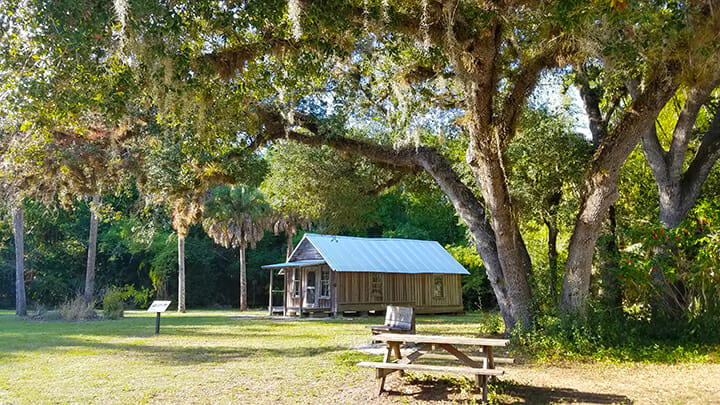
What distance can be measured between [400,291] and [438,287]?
2.22m

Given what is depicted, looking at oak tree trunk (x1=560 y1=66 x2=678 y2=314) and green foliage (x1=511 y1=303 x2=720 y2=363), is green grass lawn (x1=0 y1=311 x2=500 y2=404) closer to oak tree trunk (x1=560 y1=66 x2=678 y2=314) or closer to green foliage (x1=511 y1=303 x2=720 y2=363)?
green foliage (x1=511 y1=303 x2=720 y2=363)

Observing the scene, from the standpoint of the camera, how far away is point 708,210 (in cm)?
972

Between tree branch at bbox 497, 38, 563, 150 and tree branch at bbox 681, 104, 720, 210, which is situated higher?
tree branch at bbox 497, 38, 563, 150

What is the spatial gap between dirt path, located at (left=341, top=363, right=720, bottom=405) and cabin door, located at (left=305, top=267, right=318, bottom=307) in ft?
54.5

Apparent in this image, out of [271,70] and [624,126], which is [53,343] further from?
[624,126]

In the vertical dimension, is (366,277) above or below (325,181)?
below

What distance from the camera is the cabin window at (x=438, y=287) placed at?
82.1ft

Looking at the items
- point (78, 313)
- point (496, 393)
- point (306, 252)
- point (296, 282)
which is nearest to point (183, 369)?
point (496, 393)

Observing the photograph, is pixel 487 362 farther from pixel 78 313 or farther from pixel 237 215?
pixel 237 215

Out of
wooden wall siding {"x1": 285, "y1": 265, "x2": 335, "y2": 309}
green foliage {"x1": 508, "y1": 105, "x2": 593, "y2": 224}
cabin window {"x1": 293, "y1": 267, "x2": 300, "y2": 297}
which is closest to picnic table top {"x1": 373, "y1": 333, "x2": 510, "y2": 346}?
green foliage {"x1": 508, "y1": 105, "x2": 593, "y2": 224}

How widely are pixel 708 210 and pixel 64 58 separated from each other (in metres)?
10.7

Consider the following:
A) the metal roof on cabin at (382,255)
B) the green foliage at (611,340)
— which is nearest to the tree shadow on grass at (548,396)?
the green foliage at (611,340)

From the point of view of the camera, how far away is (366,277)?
23.4 m

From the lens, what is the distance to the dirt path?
19.2 ft
